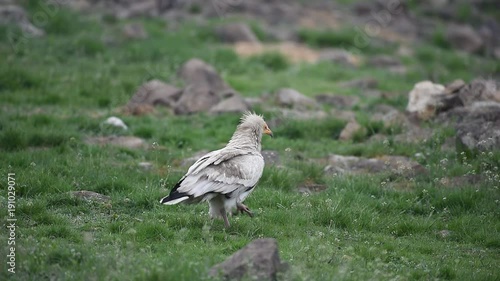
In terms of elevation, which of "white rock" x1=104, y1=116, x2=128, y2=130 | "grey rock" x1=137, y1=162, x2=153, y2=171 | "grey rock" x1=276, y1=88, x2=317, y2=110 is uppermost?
"grey rock" x1=137, y1=162, x2=153, y2=171

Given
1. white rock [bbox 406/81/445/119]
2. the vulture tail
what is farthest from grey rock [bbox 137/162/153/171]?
white rock [bbox 406/81/445/119]

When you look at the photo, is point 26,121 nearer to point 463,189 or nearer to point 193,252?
point 193,252

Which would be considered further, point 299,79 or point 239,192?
point 299,79

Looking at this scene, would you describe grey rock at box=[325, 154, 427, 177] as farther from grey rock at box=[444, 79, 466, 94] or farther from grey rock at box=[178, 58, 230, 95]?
grey rock at box=[178, 58, 230, 95]

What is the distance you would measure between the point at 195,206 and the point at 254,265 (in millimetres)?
3445

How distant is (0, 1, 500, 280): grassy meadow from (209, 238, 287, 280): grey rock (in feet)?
0.48

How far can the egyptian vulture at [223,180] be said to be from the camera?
9227 mm

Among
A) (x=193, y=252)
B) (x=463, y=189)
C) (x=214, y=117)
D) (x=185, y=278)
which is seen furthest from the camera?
(x=214, y=117)

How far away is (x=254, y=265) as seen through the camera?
7438mm

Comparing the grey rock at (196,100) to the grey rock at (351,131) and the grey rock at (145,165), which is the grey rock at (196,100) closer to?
the grey rock at (351,131)

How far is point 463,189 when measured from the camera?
11.6 metres

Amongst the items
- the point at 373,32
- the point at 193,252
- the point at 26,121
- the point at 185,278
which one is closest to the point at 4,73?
the point at 26,121

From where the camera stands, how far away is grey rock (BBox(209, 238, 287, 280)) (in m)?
7.38

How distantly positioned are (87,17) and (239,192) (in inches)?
615
